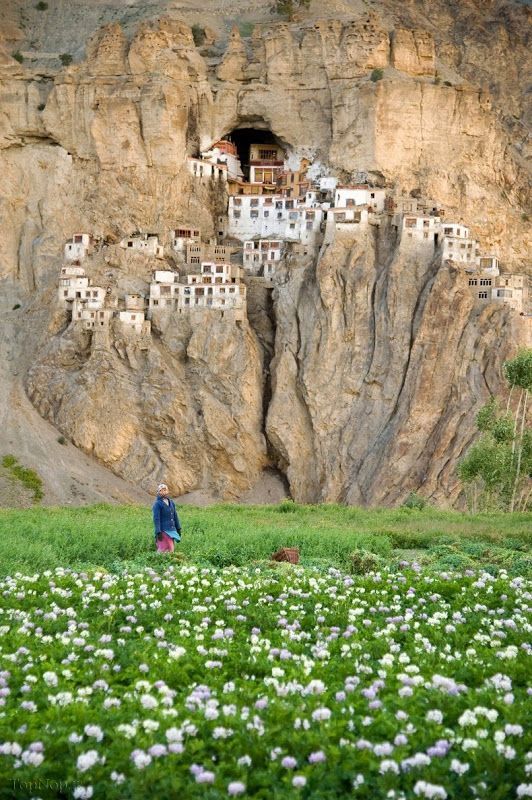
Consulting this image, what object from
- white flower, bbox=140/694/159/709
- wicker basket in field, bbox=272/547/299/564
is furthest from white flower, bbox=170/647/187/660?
wicker basket in field, bbox=272/547/299/564

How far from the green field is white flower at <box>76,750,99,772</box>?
33.1ft

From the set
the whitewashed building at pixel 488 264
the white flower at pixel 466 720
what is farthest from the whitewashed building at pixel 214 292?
the white flower at pixel 466 720

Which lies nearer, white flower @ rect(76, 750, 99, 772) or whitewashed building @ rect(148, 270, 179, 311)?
white flower @ rect(76, 750, 99, 772)

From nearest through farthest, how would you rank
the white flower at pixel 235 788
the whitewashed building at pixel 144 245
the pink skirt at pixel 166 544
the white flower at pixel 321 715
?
1. the white flower at pixel 235 788
2. the white flower at pixel 321 715
3. the pink skirt at pixel 166 544
4. the whitewashed building at pixel 144 245

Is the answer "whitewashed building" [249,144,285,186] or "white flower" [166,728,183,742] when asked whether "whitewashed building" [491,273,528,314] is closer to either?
"whitewashed building" [249,144,285,186]

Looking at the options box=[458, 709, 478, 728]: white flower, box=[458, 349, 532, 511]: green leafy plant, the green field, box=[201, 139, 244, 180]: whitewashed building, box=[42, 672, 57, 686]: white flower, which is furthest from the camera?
box=[201, 139, 244, 180]: whitewashed building

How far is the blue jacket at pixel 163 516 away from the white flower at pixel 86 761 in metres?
14.2

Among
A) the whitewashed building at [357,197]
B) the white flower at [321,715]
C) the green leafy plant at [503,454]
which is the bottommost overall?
the green leafy plant at [503,454]

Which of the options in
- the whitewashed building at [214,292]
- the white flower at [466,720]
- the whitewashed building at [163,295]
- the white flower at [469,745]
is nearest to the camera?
the white flower at [469,745]

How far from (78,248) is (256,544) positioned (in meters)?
60.3

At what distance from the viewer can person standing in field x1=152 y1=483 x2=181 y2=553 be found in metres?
23.4

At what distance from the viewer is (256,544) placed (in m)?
25.2

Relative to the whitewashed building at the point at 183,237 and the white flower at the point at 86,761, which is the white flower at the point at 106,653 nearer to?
the white flower at the point at 86,761

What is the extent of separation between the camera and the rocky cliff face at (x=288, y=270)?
243 ft
